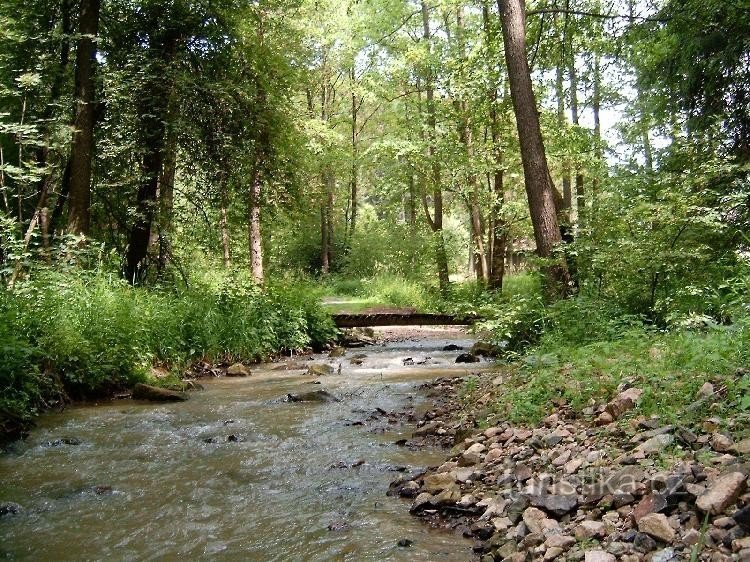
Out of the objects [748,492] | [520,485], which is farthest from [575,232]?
[748,492]

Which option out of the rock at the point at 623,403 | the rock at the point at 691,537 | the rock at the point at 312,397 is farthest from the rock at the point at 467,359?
the rock at the point at 691,537

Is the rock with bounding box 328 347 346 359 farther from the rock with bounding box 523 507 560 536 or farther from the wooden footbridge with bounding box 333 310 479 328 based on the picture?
the rock with bounding box 523 507 560 536

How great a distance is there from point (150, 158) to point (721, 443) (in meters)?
12.1

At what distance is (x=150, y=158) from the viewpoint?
12594 millimetres

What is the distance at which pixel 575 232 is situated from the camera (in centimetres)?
850

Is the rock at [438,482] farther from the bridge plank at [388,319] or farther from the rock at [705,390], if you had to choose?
the bridge plank at [388,319]

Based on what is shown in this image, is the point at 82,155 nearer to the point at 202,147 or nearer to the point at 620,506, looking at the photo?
the point at 202,147

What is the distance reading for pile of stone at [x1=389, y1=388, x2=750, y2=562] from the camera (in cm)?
264

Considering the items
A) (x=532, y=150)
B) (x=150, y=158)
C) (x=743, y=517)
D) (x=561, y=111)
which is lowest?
(x=743, y=517)

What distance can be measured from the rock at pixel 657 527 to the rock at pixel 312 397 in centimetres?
566

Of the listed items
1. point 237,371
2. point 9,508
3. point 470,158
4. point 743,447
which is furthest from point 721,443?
point 470,158

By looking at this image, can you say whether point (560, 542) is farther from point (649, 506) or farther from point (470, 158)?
point (470, 158)

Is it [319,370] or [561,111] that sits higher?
[561,111]

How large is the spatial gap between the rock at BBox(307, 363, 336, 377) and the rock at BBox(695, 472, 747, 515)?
8085 millimetres
